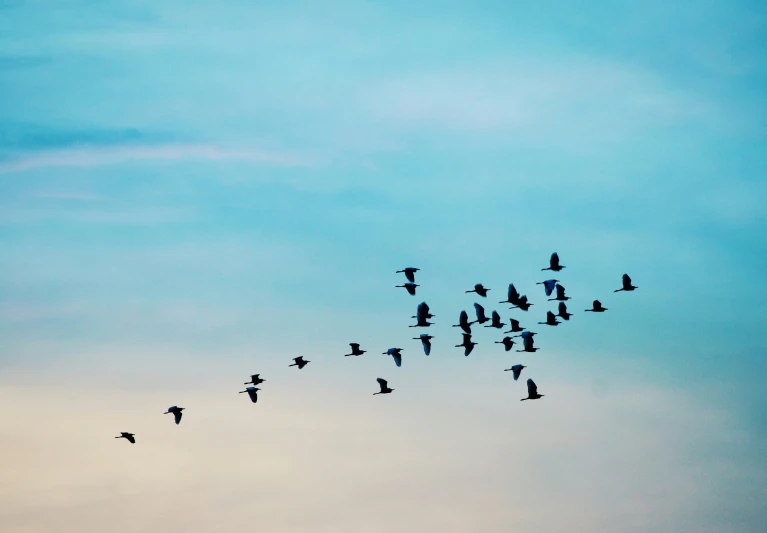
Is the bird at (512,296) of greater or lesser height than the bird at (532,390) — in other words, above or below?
above

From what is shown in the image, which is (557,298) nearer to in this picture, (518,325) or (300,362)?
(518,325)

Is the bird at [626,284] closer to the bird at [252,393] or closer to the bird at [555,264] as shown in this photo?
the bird at [555,264]

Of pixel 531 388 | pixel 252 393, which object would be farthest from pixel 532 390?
pixel 252 393

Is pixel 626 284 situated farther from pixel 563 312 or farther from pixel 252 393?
pixel 252 393

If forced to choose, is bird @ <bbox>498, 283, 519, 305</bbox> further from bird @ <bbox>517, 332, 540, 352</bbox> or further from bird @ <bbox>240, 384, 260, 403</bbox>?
bird @ <bbox>240, 384, 260, 403</bbox>

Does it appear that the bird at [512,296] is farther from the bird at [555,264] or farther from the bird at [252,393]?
the bird at [252,393]

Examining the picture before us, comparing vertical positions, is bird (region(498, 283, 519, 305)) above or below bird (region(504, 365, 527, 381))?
above

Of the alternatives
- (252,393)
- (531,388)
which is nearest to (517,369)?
(531,388)

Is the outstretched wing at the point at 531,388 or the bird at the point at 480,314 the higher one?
the bird at the point at 480,314

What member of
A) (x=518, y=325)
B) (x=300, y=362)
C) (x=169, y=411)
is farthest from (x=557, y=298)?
(x=169, y=411)

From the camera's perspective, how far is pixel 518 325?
16512 centimetres

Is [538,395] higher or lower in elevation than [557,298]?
lower

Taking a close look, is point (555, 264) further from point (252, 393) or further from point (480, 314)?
point (252, 393)

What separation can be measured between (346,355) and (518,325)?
19060 millimetres
